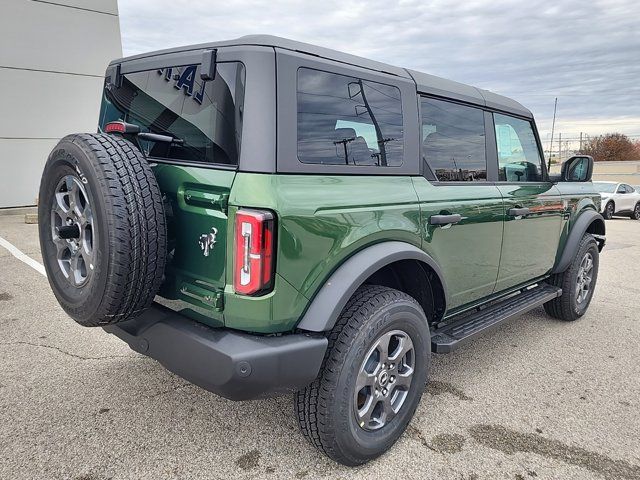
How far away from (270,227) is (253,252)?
12 centimetres

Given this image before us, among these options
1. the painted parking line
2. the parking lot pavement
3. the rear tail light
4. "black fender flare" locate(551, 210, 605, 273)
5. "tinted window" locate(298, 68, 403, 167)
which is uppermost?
"tinted window" locate(298, 68, 403, 167)

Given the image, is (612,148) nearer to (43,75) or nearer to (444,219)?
(43,75)

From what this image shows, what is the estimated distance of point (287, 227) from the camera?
6.49ft


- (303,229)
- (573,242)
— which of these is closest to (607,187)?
(573,242)

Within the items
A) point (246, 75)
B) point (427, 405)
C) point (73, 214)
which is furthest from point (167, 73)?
point (427, 405)

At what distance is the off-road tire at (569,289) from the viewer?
4.44 meters

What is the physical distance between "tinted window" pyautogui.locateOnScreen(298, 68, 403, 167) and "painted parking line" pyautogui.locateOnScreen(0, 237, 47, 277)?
4858 mm

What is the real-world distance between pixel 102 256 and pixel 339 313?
1032mm

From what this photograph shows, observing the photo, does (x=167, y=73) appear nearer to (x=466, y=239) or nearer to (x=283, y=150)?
(x=283, y=150)

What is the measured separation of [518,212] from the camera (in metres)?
3.47

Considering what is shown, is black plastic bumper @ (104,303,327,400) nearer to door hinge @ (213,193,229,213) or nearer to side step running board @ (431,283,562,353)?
door hinge @ (213,193,229,213)

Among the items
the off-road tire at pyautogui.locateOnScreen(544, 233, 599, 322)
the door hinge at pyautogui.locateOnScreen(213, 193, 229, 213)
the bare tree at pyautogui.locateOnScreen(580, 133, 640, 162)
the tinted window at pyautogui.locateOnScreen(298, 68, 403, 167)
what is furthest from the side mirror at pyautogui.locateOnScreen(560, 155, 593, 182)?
the bare tree at pyautogui.locateOnScreen(580, 133, 640, 162)

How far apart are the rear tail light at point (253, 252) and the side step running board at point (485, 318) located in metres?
1.34

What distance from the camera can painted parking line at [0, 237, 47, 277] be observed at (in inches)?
237
